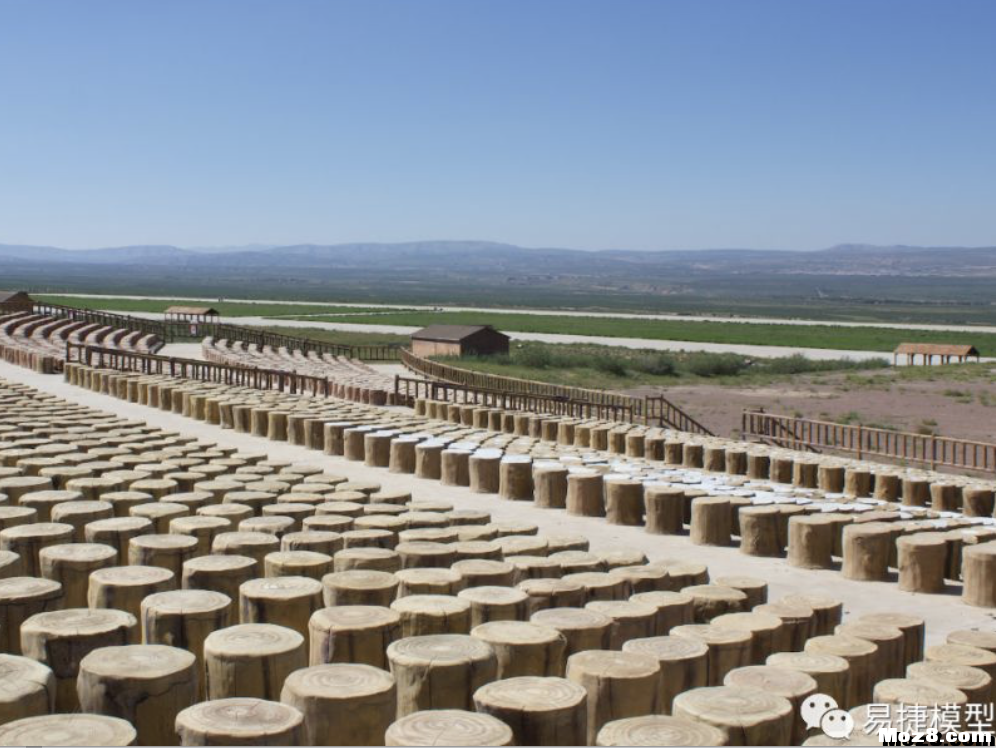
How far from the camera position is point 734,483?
14.0 meters

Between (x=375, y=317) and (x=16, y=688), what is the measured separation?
11902cm

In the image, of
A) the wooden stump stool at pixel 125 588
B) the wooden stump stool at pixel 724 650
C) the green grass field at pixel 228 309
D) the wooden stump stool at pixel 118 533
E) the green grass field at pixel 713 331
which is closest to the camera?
the wooden stump stool at pixel 724 650

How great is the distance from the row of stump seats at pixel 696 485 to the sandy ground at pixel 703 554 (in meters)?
0.15

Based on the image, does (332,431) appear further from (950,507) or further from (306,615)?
(306,615)

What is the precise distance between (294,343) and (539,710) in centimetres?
5143

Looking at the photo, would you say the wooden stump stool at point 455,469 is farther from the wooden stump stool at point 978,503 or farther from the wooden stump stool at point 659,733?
the wooden stump stool at point 659,733

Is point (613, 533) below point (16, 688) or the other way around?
below

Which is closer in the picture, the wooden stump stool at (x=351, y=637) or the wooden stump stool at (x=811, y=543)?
the wooden stump stool at (x=351, y=637)

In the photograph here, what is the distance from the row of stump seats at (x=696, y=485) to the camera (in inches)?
417

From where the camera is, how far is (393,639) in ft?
21.1

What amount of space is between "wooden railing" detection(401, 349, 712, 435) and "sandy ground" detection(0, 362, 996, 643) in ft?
41.6

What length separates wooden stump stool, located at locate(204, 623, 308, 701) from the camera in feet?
18.7

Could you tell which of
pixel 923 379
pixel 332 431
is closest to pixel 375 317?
pixel 923 379

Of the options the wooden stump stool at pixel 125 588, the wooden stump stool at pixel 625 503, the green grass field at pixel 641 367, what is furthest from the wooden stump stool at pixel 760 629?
the green grass field at pixel 641 367
